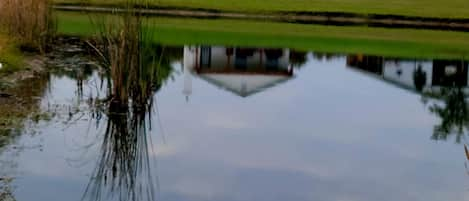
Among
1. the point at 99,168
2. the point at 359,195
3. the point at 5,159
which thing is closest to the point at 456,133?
the point at 359,195

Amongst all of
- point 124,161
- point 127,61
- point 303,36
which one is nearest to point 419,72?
point 303,36

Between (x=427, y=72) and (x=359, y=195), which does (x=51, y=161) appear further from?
(x=427, y=72)

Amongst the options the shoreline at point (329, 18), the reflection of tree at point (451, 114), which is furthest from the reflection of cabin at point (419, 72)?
the shoreline at point (329, 18)

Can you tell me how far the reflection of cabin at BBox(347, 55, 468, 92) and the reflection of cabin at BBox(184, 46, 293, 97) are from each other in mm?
2176

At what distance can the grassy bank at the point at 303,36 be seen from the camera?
2703 centimetres

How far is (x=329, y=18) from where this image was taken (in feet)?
117

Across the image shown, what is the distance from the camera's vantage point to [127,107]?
12.7 metres

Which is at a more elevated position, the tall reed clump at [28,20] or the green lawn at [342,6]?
the green lawn at [342,6]

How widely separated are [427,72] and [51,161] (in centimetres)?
1648

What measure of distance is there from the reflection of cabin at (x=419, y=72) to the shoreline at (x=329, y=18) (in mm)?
8603

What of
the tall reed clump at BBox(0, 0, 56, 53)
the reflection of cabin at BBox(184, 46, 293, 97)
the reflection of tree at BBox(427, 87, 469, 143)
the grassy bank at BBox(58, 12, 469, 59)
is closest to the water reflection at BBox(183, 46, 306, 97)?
the reflection of cabin at BBox(184, 46, 293, 97)

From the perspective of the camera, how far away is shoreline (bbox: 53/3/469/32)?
34656mm

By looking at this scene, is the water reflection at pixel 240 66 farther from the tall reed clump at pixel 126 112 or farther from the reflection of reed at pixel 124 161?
the reflection of reed at pixel 124 161

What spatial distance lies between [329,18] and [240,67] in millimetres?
9764
